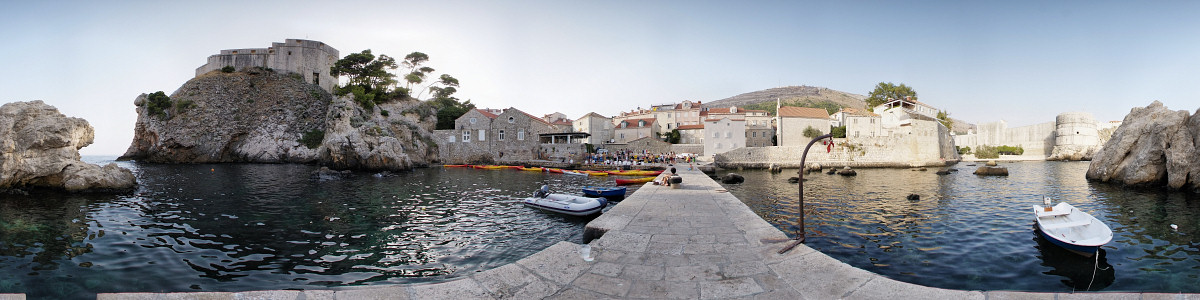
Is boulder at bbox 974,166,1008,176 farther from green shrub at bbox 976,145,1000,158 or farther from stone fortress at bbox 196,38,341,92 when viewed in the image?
stone fortress at bbox 196,38,341,92

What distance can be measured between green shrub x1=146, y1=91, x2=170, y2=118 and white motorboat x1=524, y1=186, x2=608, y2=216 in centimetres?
5391

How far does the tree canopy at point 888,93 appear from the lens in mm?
56125

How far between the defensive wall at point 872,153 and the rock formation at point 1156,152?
55.9ft

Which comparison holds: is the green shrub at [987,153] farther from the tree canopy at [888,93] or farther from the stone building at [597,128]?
the stone building at [597,128]

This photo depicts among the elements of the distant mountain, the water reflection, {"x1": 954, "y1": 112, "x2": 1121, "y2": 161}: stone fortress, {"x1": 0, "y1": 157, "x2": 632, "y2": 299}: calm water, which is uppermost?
the distant mountain

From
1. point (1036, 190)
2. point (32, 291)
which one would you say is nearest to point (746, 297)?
point (32, 291)

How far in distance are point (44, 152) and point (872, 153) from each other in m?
52.7

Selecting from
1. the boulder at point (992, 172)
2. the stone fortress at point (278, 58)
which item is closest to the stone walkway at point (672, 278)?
the boulder at point (992, 172)

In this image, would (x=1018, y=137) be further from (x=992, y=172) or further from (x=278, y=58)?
(x=278, y=58)

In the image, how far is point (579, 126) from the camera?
2291 inches

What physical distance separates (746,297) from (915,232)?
8.74 meters

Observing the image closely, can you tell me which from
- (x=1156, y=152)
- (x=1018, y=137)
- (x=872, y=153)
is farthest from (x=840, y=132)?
(x=1156, y=152)

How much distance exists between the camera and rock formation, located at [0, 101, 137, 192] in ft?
51.7

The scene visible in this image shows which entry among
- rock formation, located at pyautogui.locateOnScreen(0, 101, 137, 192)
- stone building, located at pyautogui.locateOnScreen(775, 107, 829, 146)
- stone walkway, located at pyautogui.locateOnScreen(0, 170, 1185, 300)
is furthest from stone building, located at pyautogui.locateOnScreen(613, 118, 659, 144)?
stone walkway, located at pyautogui.locateOnScreen(0, 170, 1185, 300)
